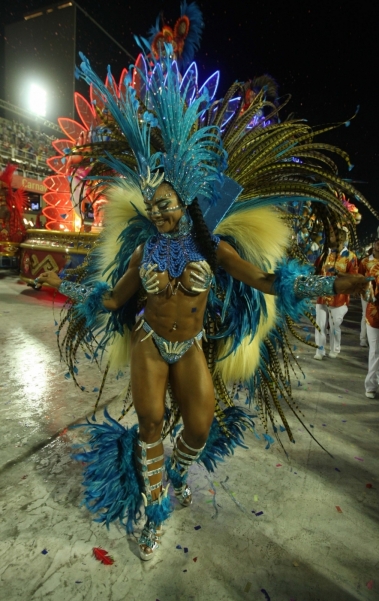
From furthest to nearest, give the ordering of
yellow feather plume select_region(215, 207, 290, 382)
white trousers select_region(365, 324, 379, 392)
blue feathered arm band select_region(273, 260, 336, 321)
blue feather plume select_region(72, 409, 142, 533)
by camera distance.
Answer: white trousers select_region(365, 324, 379, 392)
yellow feather plume select_region(215, 207, 290, 382)
blue feather plume select_region(72, 409, 142, 533)
blue feathered arm band select_region(273, 260, 336, 321)

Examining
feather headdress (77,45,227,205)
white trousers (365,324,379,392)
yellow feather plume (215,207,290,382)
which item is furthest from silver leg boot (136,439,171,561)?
white trousers (365,324,379,392)

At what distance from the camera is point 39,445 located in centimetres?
280

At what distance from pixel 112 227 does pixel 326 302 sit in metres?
4.04

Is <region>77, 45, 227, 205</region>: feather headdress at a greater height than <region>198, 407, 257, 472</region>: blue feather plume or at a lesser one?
greater

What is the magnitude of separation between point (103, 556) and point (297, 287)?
167 centimetres

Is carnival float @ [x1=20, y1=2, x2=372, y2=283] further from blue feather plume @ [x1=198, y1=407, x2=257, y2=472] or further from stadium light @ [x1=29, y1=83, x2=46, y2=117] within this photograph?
stadium light @ [x1=29, y1=83, x2=46, y2=117]

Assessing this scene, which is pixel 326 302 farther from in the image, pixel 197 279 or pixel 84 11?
pixel 84 11

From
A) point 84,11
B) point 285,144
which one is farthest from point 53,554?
point 84,11

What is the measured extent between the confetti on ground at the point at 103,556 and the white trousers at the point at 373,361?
335 cm

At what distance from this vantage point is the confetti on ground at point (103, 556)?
1.80 m

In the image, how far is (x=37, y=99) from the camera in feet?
75.9

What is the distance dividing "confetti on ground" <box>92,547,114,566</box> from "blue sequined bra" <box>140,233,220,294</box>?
4.42 feet

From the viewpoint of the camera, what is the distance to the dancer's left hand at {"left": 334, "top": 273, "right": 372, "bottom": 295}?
5.36 ft

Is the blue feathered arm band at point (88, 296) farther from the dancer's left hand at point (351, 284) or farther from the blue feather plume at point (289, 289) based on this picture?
the dancer's left hand at point (351, 284)
